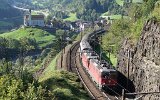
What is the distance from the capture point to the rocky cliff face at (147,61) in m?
55.2

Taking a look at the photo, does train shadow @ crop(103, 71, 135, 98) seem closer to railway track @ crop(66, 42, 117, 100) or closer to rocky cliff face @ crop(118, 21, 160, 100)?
rocky cliff face @ crop(118, 21, 160, 100)

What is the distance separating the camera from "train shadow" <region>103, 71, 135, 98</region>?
59.8 meters

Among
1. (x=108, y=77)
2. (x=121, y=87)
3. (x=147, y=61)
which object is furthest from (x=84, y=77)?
(x=147, y=61)

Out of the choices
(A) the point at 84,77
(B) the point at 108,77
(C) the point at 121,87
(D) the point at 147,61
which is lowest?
(A) the point at 84,77

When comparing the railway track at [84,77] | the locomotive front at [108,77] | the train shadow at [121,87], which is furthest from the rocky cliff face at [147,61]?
the railway track at [84,77]

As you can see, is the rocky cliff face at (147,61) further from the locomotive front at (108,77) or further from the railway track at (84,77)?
the railway track at (84,77)

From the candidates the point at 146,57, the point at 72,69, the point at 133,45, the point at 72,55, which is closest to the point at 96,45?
the point at 72,55

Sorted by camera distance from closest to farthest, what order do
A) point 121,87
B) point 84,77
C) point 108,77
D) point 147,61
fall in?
point 108,77 < point 147,61 < point 121,87 < point 84,77

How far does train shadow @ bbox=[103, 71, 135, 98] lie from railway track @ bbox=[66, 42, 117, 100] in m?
1.48

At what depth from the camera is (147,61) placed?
60.6 metres

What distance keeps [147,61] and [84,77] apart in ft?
59.8

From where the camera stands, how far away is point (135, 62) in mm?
66875

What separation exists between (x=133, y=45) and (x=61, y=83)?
2040 centimetres

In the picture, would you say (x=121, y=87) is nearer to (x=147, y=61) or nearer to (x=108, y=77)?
(x=108, y=77)
